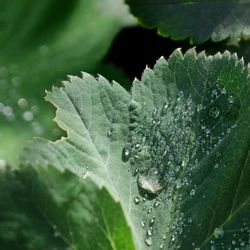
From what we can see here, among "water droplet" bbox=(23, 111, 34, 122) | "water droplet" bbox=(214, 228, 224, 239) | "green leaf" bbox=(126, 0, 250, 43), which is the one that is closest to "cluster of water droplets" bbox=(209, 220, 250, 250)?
"water droplet" bbox=(214, 228, 224, 239)

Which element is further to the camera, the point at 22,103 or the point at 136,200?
the point at 22,103

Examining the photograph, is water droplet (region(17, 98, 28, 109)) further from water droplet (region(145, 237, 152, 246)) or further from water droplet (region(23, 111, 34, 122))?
water droplet (region(145, 237, 152, 246))

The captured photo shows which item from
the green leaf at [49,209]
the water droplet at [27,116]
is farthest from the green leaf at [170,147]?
the water droplet at [27,116]

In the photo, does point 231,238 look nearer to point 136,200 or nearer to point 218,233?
point 218,233

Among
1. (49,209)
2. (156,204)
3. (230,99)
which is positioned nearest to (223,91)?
(230,99)

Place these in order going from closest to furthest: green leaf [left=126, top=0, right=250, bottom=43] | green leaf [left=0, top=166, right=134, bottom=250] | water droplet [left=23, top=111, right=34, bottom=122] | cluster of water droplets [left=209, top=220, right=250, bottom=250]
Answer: green leaf [left=0, top=166, right=134, bottom=250]
cluster of water droplets [left=209, top=220, right=250, bottom=250]
green leaf [left=126, top=0, right=250, bottom=43]
water droplet [left=23, top=111, right=34, bottom=122]

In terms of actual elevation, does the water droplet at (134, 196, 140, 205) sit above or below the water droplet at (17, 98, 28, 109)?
below
